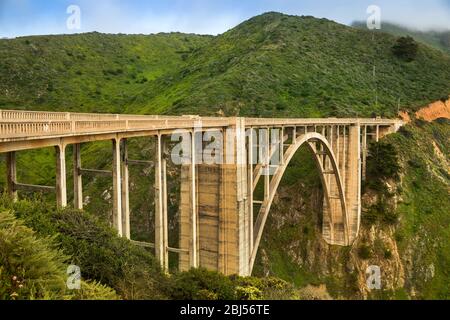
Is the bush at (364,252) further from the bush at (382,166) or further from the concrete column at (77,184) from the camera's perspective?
the concrete column at (77,184)

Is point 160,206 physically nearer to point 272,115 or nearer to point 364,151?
point 364,151

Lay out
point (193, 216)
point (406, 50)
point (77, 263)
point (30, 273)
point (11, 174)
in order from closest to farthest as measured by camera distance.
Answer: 1. point (30, 273)
2. point (77, 263)
3. point (11, 174)
4. point (193, 216)
5. point (406, 50)

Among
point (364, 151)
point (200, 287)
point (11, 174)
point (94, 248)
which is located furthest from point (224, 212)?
point (364, 151)

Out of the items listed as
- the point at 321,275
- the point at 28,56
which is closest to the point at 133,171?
the point at 321,275

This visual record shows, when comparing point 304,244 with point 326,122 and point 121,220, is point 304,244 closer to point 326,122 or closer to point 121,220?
point 326,122

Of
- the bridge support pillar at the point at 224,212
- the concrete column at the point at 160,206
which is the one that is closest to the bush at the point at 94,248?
the concrete column at the point at 160,206

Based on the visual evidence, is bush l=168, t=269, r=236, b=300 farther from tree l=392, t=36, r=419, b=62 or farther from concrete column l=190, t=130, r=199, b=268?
tree l=392, t=36, r=419, b=62
